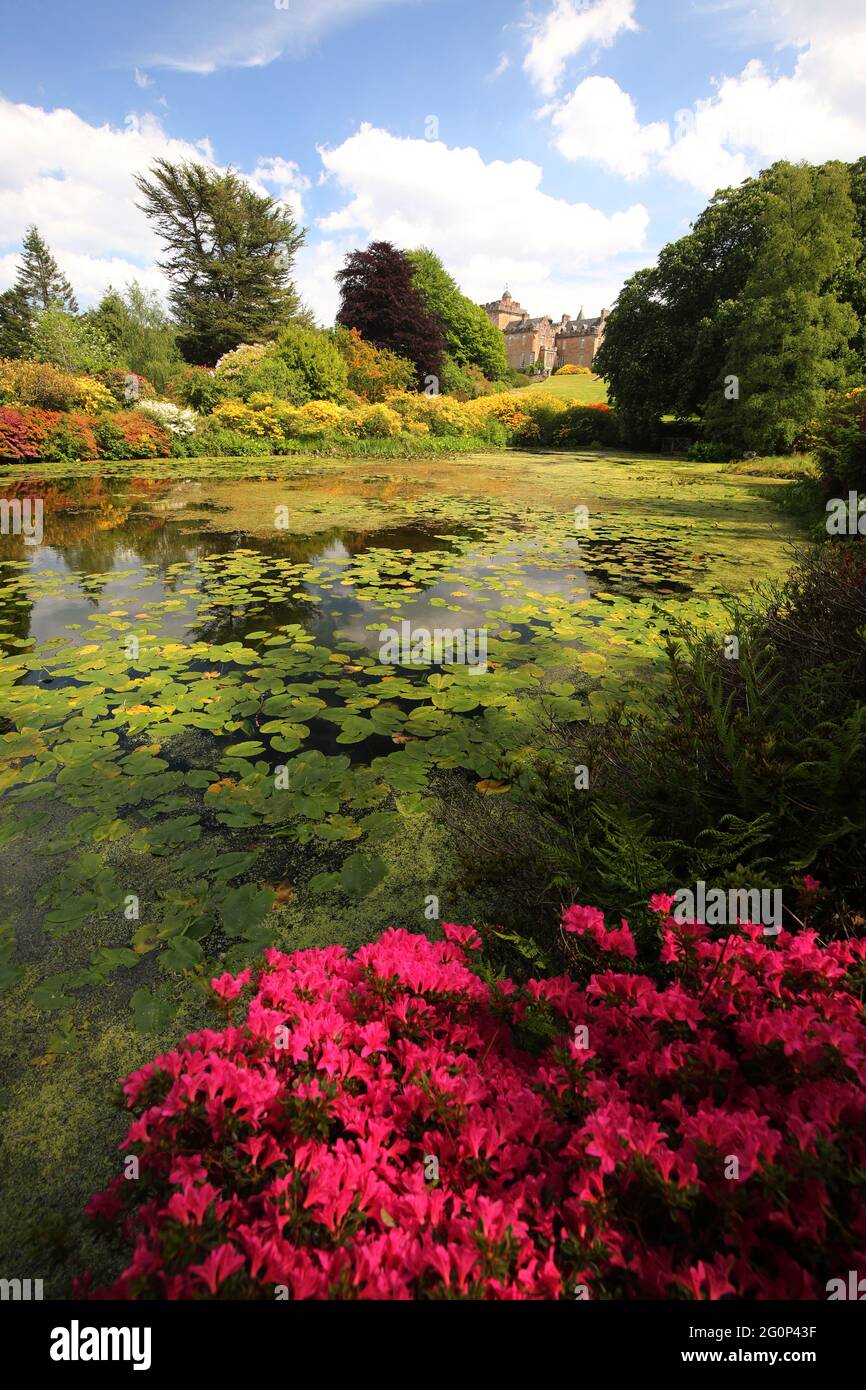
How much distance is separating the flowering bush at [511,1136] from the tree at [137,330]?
37788 millimetres

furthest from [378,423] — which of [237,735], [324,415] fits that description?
[237,735]

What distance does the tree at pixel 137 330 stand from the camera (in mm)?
35156

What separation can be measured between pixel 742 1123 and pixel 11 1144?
168cm

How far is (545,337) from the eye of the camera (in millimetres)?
70438

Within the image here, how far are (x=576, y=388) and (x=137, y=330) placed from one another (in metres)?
32.8

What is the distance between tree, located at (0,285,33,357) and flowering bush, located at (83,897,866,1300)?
5064 centimetres

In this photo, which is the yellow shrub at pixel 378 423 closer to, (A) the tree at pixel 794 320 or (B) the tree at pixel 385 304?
(B) the tree at pixel 385 304

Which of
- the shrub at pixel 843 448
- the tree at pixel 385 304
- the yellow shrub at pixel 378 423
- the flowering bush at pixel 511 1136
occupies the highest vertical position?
the tree at pixel 385 304

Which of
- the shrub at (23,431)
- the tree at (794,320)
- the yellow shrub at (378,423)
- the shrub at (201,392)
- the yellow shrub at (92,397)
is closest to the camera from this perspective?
the shrub at (23,431)

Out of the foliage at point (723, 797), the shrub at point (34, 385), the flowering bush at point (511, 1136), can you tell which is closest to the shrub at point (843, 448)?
the foliage at point (723, 797)

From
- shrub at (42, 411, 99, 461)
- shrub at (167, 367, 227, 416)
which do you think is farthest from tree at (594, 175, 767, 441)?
shrub at (42, 411, 99, 461)

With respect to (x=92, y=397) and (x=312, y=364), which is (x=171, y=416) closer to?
(x=92, y=397)

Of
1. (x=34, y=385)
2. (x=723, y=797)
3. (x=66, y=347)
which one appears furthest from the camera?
(x=66, y=347)
